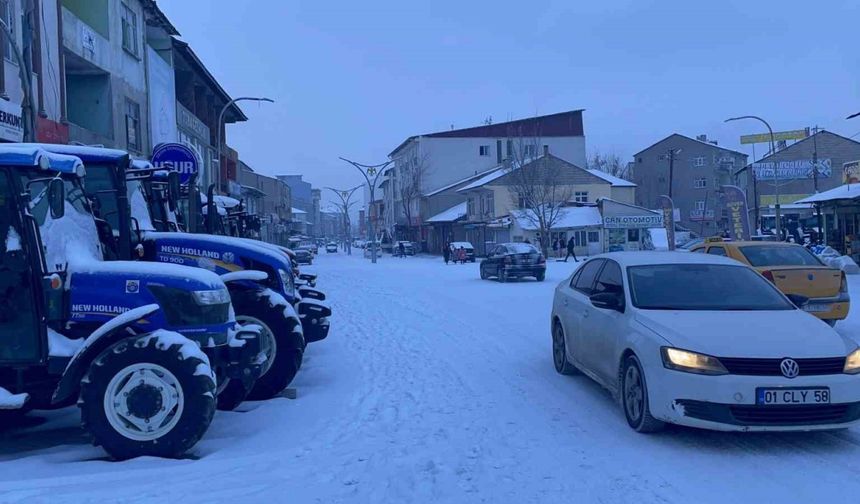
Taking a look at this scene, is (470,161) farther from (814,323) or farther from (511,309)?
(814,323)

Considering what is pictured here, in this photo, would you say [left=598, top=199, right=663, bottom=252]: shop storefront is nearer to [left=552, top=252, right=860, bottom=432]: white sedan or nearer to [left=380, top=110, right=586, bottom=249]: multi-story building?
[left=380, top=110, right=586, bottom=249]: multi-story building

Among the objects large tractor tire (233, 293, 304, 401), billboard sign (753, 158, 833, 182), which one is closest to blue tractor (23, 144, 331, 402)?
large tractor tire (233, 293, 304, 401)

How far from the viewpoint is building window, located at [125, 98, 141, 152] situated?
24.7 metres

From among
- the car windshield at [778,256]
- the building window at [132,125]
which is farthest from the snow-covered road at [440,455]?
the building window at [132,125]

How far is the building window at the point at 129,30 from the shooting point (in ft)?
81.8

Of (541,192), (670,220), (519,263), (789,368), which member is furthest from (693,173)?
(789,368)

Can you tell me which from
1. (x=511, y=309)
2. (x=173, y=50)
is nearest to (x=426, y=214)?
(x=173, y=50)

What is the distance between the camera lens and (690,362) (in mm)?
6266

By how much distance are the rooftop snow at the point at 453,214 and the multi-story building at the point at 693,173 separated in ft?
69.7

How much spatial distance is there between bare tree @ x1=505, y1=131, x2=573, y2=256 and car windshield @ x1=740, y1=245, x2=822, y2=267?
1497 inches

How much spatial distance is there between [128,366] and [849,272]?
2777cm

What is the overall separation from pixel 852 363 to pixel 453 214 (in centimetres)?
6505

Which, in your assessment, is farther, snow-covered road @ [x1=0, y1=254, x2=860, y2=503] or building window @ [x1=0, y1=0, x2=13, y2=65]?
building window @ [x1=0, y1=0, x2=13, y2=65]

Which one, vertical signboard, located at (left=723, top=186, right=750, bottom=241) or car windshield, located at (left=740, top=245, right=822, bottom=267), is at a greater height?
vertical signboard, located at (left=723, top=186, right=750, bottom=241)
